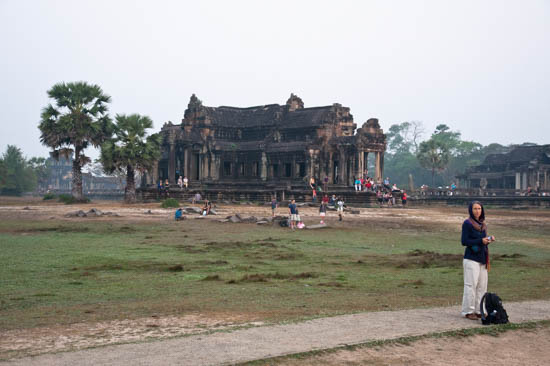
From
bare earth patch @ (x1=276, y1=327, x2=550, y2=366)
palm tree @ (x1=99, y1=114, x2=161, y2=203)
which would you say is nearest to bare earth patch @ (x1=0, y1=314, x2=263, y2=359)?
bare earth patch @ (x1=276, y1=327, x2=550, y2=366)

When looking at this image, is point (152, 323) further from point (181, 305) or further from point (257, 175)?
point (257, 175)

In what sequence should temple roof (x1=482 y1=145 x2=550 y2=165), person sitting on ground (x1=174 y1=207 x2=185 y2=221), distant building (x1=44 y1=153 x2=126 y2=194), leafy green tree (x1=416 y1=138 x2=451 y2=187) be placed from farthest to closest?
distant building (x1=44 y1=153 x2=126 y2=194) < leafy green tree (x1=416 y1=138 x2=451 y2=187) < temple roof (x1=482 y1=145 x2=550 y2=165) < person sitting on ground (x1=174 y1=207 x2=185 y2=221)

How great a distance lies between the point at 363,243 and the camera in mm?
25297

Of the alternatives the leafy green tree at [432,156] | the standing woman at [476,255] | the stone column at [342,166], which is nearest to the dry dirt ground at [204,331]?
the standing woman at [476,255]

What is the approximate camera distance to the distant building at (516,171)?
7831 centimetres

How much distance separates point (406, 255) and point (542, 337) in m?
12.0

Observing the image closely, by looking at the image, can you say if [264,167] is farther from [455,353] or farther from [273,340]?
[455,353]

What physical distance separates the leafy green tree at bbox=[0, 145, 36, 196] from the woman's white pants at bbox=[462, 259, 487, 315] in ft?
283

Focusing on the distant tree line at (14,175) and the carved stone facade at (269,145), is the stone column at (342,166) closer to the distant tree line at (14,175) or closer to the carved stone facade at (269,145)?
the carved stone facade at (269,145)

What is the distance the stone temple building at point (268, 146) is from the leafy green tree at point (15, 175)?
2972 centimetres

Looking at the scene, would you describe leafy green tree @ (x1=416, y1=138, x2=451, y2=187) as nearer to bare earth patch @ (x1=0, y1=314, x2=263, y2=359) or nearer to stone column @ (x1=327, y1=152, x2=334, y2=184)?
stone column @ (x1=327, y1=152, x2=334, y2=184)

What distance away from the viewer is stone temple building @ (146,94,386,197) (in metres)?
61.7

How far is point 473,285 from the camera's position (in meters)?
10.6

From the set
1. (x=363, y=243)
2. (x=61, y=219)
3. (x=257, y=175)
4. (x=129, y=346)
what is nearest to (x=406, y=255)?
(x=363, y=243)
